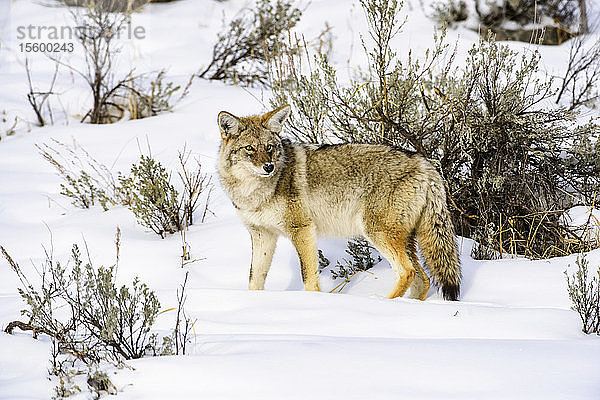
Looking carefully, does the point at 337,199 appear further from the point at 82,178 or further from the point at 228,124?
the point at 82,178

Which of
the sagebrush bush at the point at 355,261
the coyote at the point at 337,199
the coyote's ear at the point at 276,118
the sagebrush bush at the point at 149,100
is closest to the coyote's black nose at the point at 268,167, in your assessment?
the coyote at the point at 337,199

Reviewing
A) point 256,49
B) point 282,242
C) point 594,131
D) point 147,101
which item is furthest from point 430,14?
point 282,242

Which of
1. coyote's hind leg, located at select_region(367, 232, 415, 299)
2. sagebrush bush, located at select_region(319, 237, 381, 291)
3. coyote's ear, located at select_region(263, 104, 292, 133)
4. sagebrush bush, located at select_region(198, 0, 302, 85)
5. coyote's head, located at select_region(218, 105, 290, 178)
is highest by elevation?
sagebrush bush, located at select_region(198, 0, 302, 85)

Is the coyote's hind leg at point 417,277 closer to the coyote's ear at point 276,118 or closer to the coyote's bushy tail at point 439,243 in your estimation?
the coyote's bushy tail at point 439,243

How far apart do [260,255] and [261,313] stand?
1.16 m

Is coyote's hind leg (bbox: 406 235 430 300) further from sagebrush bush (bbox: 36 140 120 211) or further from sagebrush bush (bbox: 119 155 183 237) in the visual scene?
sagebrush bush (bbox: 36 140 120 211)

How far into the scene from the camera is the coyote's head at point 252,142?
502 cm

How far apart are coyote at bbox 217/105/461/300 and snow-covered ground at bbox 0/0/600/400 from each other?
479 mm

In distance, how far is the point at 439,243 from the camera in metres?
4.98

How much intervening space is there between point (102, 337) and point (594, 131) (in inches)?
220

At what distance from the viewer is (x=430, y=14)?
44.5 feet

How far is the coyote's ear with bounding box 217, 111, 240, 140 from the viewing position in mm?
5076

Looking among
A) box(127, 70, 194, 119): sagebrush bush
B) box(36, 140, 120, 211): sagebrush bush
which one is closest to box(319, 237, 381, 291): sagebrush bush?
box(36, 140, 120, 211): sagebrush bush

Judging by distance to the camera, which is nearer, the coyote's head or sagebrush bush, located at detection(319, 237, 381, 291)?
the coyote's head
